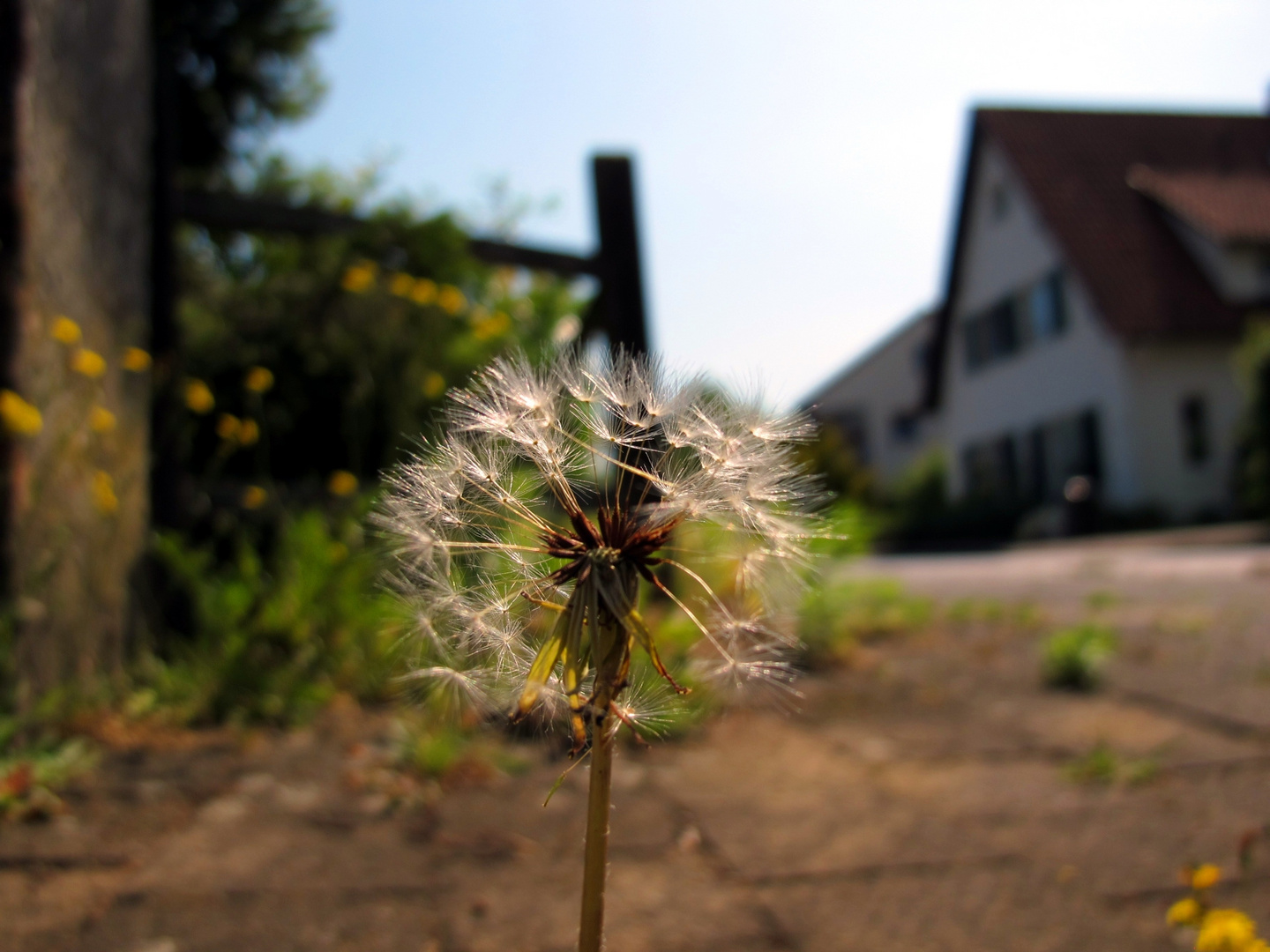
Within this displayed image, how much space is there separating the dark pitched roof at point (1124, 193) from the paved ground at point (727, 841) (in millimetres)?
18406

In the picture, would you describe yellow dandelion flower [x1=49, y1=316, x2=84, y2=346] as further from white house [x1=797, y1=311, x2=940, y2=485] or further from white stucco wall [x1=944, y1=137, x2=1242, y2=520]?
white house [x1=797, y1=311, x2=940, y2=485]

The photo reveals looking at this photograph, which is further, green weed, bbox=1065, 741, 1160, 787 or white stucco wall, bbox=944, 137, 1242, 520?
white stucco wall, bbox=944, 137, 1242, 520

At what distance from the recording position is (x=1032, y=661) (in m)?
4.53

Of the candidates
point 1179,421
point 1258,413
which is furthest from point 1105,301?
point 1258,413

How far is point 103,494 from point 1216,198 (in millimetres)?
23500

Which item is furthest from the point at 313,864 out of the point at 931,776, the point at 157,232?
the point at 157,232

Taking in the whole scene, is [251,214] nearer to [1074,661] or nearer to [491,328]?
[491,328]

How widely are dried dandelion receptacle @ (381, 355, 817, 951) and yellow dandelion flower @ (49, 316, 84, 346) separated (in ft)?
7.71

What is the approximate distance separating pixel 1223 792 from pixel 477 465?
2.23 metres

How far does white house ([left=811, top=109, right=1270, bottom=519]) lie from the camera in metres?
20.1

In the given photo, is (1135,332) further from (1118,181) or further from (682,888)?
(682,888)

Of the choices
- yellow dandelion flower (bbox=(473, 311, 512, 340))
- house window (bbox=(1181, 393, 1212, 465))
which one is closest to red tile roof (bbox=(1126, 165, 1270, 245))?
house window (bbox=(1181, 393, 1212, 465))

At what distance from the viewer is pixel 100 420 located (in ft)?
10.8

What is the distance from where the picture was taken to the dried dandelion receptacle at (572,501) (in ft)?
3.62
